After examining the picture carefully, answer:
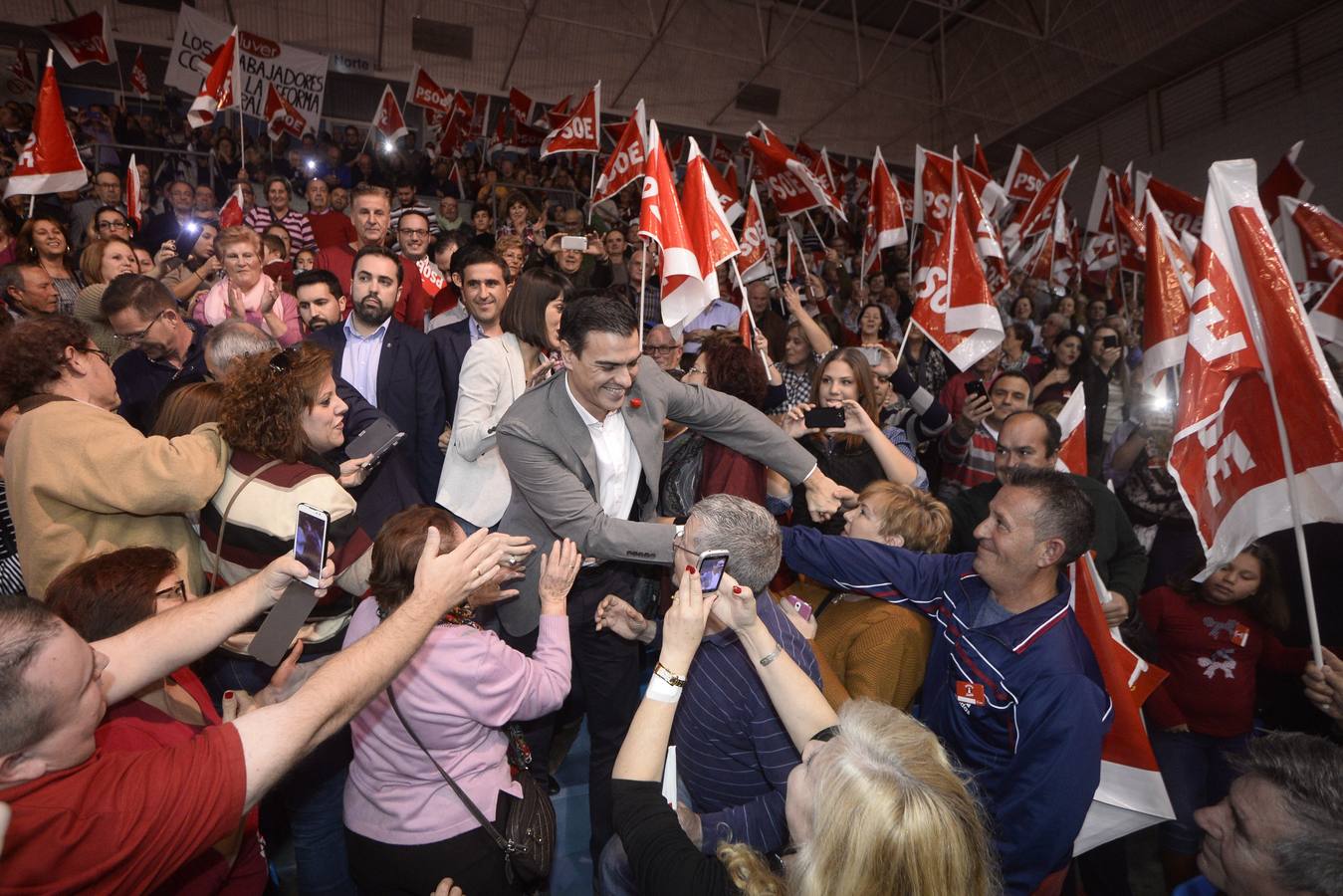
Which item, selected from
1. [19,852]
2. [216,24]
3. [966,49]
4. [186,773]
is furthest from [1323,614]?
[966,49]

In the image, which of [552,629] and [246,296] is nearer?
[552,629]

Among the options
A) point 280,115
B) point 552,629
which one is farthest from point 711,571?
point 280,115

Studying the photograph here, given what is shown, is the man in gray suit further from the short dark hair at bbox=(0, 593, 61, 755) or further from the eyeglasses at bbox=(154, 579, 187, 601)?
the short dark hair at bbox=(0, 593, 61, 755)

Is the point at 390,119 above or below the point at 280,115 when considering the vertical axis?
below

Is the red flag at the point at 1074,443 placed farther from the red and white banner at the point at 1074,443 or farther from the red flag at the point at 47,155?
the red flag at the point at 47,155

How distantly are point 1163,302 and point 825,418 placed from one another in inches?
59.6

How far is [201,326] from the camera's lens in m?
4.46

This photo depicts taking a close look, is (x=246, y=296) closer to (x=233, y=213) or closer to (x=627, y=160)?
(x=233, y=213)

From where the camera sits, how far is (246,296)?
4.51 meters

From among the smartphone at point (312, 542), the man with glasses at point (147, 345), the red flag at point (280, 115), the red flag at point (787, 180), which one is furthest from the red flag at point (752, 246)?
the red flag at point (280, 115)

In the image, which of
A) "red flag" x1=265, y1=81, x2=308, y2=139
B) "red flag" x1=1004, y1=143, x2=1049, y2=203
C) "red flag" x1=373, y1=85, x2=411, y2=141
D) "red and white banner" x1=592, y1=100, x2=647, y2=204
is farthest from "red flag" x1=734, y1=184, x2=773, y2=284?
"red flag" x1=265, y1=81, x2=308, y2=139

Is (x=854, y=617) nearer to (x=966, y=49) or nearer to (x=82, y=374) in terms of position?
(x=82, y=374)

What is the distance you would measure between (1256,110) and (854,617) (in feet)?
58.1

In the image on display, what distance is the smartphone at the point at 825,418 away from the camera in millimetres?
3410
